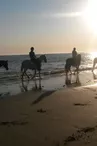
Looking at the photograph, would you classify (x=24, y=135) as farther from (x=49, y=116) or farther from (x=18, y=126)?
(x=49, y=116)

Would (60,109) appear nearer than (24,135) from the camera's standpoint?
No

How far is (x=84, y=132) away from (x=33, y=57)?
14.3 meters

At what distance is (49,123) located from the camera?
714 cm

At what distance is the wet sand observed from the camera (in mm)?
5871

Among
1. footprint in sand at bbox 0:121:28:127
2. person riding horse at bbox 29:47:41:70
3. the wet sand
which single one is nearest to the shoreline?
person riding horse at bbox 29:47:41:70

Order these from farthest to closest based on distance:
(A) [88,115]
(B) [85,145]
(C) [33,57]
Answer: (C) [33,57] < (A) [88,115] < (B) [85,145]

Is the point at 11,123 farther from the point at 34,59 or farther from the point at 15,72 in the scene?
the point at 15,72

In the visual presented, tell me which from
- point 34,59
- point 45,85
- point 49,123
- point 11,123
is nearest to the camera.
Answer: point 49,123

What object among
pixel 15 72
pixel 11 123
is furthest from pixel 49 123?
pixel 15 72

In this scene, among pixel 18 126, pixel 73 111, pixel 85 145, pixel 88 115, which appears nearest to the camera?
pixel 85 145

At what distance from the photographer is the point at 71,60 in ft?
79.3

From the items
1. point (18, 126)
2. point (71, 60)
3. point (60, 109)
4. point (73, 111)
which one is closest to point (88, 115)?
point (73, 111)

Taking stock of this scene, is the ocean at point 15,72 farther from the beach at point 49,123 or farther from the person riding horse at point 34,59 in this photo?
the beach at point 49,123

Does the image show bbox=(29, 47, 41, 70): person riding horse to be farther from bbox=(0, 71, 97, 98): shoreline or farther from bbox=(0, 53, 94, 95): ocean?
bbox=(0, 53, 94, 95): ocean
